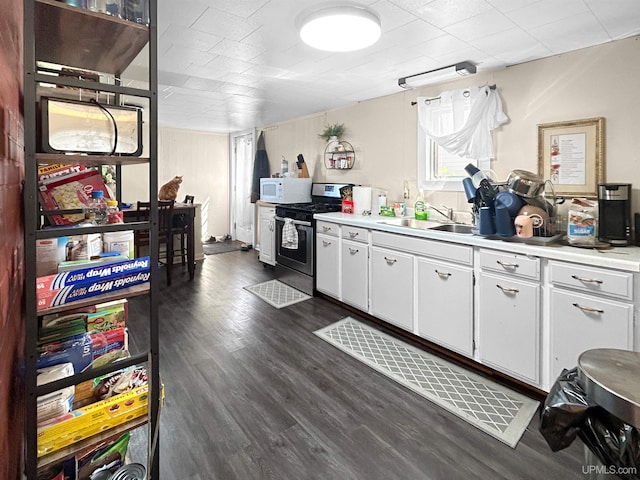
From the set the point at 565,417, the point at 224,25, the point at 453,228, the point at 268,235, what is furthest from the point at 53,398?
the point at 268,235

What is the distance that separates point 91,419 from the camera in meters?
1.17

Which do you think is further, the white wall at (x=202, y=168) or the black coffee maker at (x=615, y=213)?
the white wall at (x=202, y=168)

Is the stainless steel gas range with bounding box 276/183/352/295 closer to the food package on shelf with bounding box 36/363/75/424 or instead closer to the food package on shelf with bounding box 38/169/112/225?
the food package on shelf with bounding box 38/169/112/225

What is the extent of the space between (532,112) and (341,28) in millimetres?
1634

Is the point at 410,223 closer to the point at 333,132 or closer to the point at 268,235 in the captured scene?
the point at 333,132

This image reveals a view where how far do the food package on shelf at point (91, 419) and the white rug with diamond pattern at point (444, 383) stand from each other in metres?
1.60

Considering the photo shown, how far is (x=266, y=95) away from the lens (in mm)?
3877

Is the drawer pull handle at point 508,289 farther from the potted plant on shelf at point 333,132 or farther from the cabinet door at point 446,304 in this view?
the potted plant on shelf at point 333,132

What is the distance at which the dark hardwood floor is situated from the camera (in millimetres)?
1611

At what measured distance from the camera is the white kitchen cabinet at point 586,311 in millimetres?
1782

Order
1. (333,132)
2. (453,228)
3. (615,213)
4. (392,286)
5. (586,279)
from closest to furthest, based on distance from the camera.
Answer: (586,279) → (615,213) → (392,286) → (453,228) → (333,132)

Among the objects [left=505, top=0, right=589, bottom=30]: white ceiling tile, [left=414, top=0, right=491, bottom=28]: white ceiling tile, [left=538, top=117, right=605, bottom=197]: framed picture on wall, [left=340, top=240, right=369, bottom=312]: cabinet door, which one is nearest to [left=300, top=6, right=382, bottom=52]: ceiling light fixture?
[left=414, top=0, right=491, bottom=28]: white ceiling tile

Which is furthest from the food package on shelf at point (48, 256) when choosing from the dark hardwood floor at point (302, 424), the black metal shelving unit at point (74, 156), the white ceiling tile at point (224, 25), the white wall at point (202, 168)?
the white wall at point (202, 168)

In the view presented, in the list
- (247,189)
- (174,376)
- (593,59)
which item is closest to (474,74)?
(593,59)
